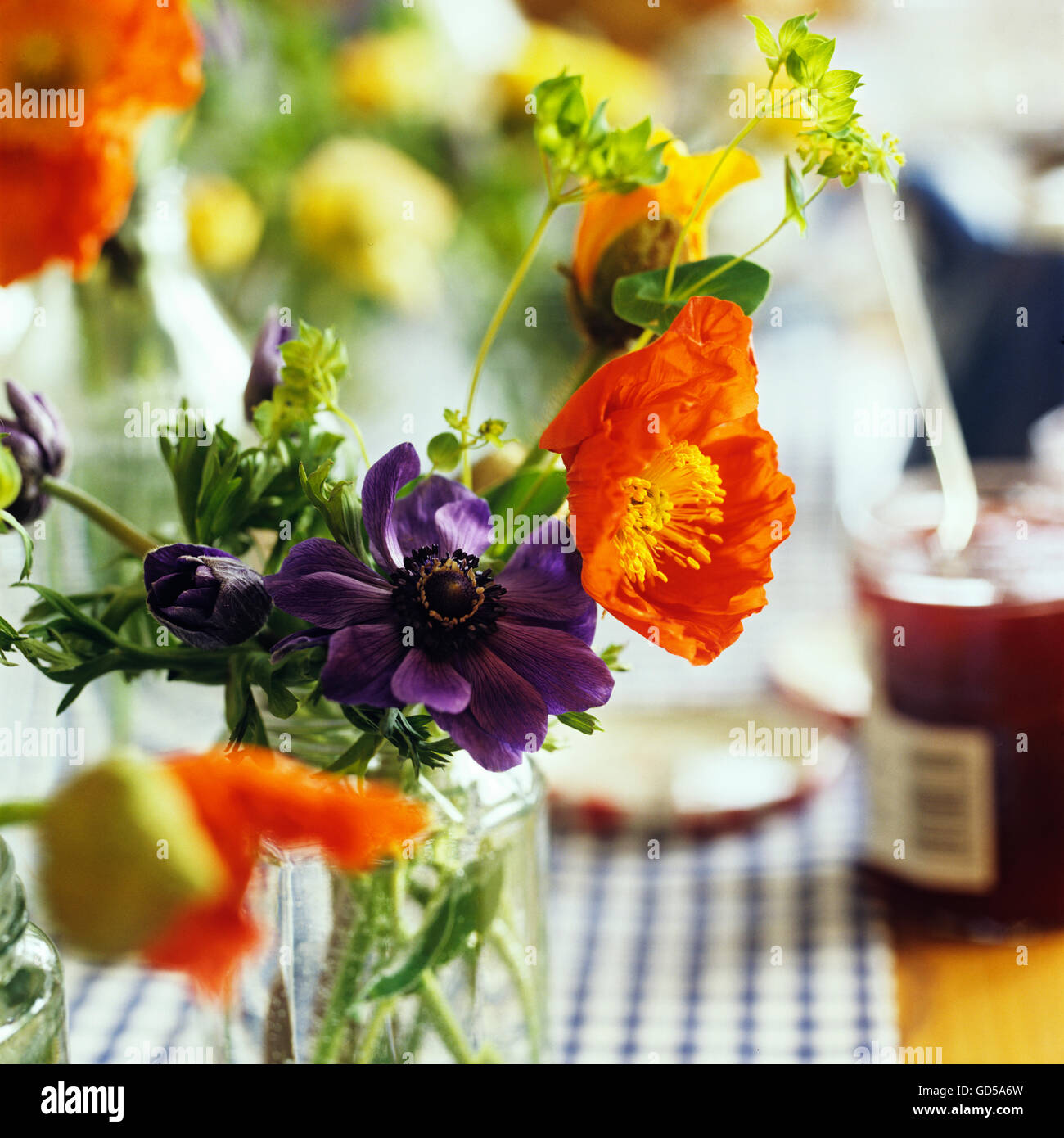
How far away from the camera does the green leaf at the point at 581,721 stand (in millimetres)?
275

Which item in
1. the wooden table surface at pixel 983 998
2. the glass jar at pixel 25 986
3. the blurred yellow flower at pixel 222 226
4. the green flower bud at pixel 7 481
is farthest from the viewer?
the blurred yellow flower at pixel 222 226

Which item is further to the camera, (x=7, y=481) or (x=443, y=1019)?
(x=443, y=1019)

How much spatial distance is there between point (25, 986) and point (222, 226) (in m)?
0.48

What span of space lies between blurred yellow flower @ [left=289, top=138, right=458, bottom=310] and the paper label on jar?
0.38 metres

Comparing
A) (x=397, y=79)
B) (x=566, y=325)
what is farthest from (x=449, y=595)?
(x=397, y=79)

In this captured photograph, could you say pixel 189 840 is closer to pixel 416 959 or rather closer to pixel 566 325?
pixel 416 959

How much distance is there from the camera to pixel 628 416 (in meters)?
0.25

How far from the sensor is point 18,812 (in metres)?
0.33

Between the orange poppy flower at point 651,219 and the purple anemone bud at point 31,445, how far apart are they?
145 mm

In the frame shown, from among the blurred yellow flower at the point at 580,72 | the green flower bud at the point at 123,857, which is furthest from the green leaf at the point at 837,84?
the blurred yellow flower at the point at 580,72

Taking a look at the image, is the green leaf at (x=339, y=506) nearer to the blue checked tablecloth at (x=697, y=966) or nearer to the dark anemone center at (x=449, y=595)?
the dark anemone center at (x=449, y=595)

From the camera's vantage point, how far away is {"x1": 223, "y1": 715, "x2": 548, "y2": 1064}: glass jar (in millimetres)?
344

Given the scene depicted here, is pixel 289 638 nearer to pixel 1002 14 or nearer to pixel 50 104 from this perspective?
pixel 50 104

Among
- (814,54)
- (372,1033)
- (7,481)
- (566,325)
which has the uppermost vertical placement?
(566,325)
